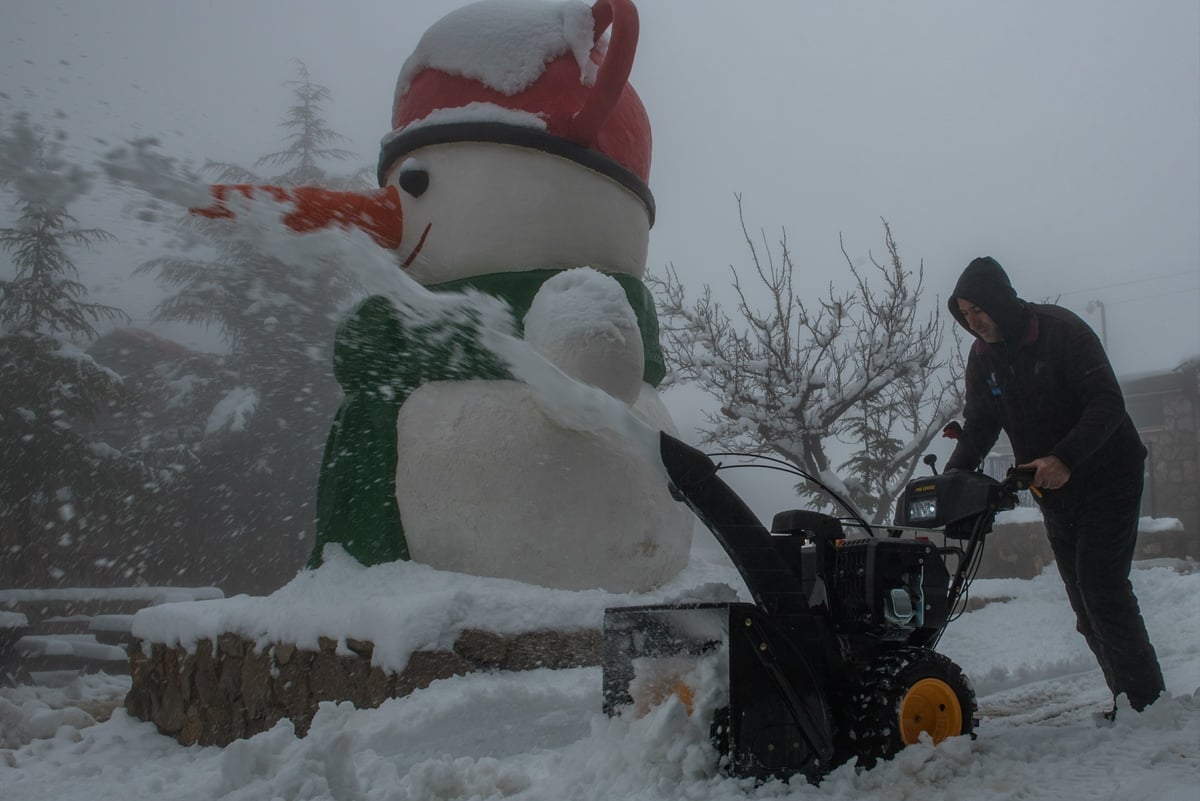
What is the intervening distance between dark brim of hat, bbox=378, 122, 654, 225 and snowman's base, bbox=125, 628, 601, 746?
2020mm

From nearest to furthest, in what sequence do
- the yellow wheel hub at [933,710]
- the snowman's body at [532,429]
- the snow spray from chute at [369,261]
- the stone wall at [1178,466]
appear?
the yellow wheel hub at [933,710] < the snow spray from chute at [369,261] < the snowman's body at [532,429] < the stone wall at [1178,466]

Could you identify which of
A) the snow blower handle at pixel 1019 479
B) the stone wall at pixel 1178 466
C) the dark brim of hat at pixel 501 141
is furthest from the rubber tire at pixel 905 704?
the stone wall at pixel 1178 466

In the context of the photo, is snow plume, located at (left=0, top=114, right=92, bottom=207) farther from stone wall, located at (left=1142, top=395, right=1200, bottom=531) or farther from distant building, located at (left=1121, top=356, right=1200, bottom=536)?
stone wall, located at (left=1142, top=395, right=1200, bottom=531)

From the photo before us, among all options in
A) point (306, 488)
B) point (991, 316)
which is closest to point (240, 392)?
point (306, 488)

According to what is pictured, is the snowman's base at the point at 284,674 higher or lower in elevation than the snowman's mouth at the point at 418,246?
lower

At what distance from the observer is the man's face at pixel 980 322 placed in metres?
3.12

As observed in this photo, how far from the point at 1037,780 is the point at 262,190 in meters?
3.25

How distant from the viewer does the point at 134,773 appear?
3170 millimetres

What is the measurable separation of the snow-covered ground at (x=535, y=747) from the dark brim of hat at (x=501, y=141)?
1839mm

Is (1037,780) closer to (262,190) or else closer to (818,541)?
(818,541)

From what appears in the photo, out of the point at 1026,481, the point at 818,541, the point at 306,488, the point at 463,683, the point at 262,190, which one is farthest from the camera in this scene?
the point at 306,488

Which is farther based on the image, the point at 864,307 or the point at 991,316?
the point at 864,307

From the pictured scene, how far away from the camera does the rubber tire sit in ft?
7.11

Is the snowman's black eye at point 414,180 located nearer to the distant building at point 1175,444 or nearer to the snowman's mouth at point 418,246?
the snowman's mouth at point 418,246
